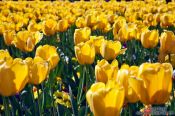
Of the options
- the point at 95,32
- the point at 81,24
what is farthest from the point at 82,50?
the point at 95,32

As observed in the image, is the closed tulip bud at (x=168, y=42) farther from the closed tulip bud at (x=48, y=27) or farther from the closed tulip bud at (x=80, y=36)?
the closed tulip bud at (x=48, y=27)

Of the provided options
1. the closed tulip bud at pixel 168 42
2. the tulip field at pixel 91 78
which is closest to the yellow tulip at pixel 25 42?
the tulip field at pixel 91 78

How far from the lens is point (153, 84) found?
1.66 meters

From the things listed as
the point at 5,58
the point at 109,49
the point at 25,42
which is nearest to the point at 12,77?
the point at 5,58

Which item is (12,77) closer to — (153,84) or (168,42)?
(153,84)

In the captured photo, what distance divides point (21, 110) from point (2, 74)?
1016mm

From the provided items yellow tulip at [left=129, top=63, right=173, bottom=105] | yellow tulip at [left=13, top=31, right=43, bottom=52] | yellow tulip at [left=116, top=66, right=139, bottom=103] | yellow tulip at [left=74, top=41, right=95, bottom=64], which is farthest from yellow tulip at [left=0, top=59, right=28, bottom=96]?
yellow tulip at [left=13, top=31, right=43, bottom=52]

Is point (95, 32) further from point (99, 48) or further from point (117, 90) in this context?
point (117, 90)

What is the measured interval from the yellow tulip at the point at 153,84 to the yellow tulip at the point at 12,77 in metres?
0.58

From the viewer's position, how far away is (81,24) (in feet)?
→ 17.1

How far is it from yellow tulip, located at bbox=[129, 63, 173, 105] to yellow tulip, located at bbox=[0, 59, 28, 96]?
0.58 m

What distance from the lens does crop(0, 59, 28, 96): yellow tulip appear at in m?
1.94

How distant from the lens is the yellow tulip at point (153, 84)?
5.41ft

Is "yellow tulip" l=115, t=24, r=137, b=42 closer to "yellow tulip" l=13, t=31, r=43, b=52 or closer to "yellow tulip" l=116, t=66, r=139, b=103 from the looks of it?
"yellow tulip" l=13, t=31, r=43, b=52
